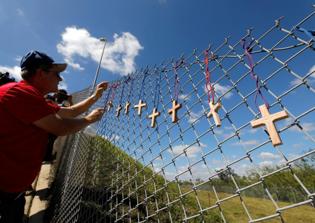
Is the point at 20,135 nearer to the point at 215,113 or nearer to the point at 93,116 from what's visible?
the point at 93,116

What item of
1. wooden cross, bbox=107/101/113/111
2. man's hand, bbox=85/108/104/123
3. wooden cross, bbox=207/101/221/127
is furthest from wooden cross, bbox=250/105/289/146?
wooden cross, bbox=107/101/113/111

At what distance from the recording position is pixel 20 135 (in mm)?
1730

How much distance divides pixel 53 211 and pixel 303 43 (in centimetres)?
415

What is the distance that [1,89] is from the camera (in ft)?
5.64

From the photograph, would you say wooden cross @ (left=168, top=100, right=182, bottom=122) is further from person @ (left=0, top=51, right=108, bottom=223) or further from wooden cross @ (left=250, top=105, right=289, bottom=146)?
wooden cross @ (left=250, top=105, right=289, bottom=146)

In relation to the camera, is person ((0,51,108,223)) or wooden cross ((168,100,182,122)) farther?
wooden cross ((168,100,182,122))

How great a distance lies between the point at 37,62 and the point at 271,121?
1.81m

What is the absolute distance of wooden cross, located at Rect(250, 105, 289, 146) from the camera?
1.46m

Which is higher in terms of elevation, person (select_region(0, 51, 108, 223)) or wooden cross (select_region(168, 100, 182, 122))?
wooden cross (select_region(168, 100, 182, 122))

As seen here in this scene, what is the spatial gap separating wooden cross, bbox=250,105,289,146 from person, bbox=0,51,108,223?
4.05 feet

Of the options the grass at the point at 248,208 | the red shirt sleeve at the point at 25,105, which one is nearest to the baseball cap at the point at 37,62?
the red shirt sleeve at the point at 25,105

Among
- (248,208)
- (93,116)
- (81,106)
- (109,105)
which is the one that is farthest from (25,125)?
(109,105)

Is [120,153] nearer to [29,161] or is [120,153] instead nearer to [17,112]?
[29,161]

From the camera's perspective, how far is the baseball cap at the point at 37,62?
204 centimetres
